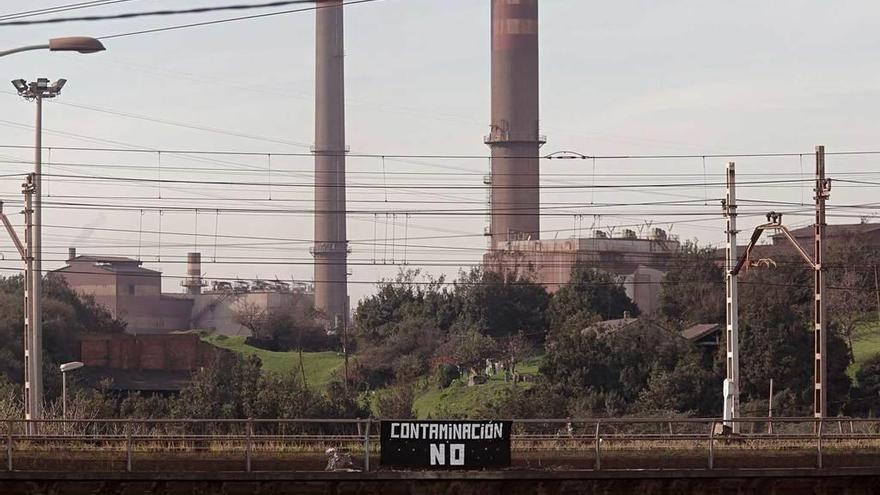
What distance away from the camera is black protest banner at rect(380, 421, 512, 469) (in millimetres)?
26359

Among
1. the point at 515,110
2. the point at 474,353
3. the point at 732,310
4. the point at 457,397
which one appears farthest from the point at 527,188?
the point at 732,310

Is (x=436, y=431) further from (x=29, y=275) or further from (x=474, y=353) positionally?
(x=474, y=353)

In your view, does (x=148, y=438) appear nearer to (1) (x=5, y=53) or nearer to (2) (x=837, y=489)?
(1) (x=5, y=53)

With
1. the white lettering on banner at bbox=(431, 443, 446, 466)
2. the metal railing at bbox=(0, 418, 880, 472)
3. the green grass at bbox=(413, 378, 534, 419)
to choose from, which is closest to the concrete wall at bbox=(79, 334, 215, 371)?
the green grass at bbox=(413, 378, 534, 419)

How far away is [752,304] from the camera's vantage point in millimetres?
79438

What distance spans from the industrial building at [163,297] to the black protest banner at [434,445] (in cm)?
11903

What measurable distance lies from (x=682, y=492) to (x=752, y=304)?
54.5m

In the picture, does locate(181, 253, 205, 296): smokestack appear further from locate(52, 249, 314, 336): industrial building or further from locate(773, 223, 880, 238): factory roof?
locate(773, 223, 880, 238): factory roof

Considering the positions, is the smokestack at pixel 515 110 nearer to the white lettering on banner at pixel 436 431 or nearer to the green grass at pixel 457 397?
the green grass at pixel 457 397

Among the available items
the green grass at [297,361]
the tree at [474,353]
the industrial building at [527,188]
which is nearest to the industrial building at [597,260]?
the industrial building at [527,188]

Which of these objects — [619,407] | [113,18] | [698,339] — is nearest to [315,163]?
[698,339]

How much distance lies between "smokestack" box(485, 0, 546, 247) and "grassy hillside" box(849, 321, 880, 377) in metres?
43.8

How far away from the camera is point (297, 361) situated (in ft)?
333

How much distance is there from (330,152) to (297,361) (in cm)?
4430
